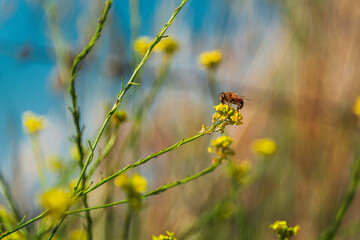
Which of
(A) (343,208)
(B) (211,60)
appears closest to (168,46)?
(B) (211,60)

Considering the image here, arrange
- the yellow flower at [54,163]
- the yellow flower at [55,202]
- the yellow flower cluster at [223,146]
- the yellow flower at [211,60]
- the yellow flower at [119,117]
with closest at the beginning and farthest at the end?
the yellow flower at [55,202] < the yellow flower cluster at [223,146] < the yellow flower at [119,117] < the yellow flower at [211,60] < the yellow flower at [54,163]

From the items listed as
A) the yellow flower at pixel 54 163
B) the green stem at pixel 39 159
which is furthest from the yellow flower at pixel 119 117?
the yellow flower at pixel 54 163

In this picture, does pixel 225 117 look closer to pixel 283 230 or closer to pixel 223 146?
pixel 223 146

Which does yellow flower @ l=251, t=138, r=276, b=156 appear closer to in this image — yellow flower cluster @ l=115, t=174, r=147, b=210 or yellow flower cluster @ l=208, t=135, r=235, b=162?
yellow flower cluster @ l=208, t=135, r=235, b=162

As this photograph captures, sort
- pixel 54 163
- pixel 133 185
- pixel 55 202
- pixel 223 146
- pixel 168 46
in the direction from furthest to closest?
pixel 54 163 < pixel 168 46 < pixel 223 146 < pixel 133 185 < pixel 55 202

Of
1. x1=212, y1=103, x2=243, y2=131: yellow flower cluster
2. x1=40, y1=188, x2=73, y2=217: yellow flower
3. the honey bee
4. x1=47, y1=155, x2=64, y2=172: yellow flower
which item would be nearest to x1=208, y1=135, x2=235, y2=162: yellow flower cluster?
x1=212, y1=103, x2=243, y2=131: yellow flower cluster

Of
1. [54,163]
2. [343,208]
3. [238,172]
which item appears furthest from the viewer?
[54,163]

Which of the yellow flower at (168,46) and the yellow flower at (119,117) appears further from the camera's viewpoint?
the yellow flower at (168,46)

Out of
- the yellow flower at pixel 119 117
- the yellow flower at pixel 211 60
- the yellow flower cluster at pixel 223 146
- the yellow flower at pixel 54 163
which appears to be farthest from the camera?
the yellow flower at pixel 54 163

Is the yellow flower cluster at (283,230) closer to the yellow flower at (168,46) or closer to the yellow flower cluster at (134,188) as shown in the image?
the yellow flower cluster at (134,188)
